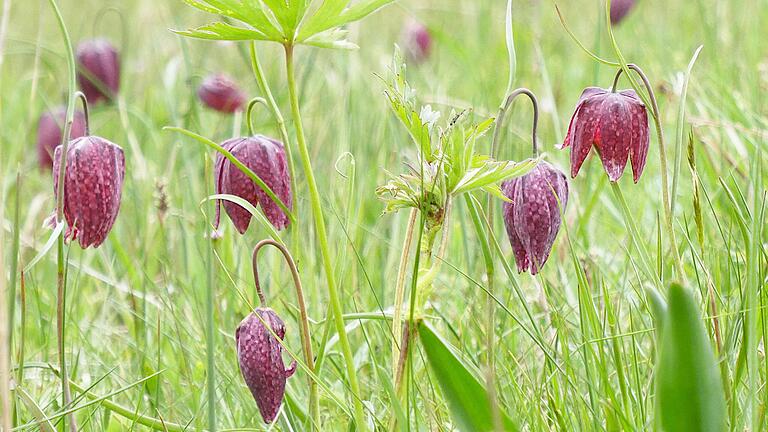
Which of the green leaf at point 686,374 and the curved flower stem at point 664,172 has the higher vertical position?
the curved flower stem at point 664,172

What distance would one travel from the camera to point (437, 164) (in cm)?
94

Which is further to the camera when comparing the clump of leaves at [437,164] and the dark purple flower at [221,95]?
the dark purple flower at [221,95]

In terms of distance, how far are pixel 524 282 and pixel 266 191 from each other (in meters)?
0.70

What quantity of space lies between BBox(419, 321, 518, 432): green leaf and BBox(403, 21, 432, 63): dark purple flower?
233cm

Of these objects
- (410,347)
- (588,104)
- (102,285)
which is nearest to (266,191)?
(410,347)

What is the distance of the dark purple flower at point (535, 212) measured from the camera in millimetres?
999

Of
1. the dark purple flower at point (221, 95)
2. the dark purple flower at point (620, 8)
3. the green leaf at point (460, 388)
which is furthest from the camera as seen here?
the dark purple flower at point (620, 8)

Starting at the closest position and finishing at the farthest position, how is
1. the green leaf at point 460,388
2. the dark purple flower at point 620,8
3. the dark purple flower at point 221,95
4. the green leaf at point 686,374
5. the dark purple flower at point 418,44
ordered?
the green leaf at point 686,374 → the green leaf at point 460,388 → the dark purple flower at point 221,95 → the dark purple flower at point 620,8 → the dark purple flower at point 418,44

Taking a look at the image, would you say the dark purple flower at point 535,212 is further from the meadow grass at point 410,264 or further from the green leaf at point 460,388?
the green leaf at point 460,388

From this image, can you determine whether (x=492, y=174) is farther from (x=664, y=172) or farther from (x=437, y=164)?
(x=664, y=172)

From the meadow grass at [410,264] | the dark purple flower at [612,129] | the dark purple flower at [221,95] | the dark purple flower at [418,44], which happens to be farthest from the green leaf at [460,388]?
the dark purple flower at [418,44]

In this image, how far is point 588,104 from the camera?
3.36ft

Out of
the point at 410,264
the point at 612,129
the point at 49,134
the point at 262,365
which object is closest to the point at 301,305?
the point at 262,365

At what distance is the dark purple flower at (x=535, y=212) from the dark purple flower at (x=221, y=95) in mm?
1467
